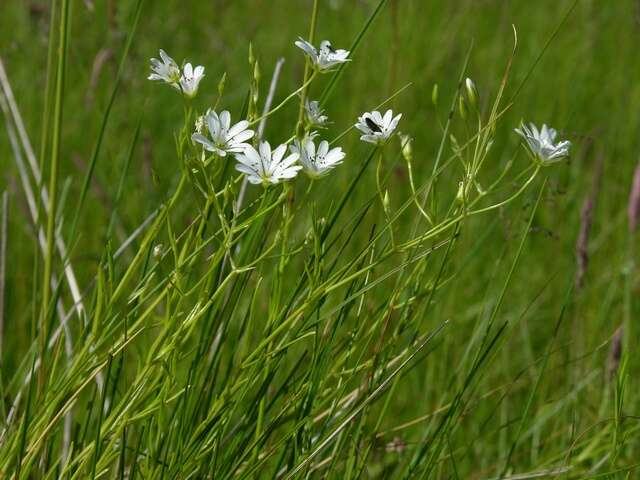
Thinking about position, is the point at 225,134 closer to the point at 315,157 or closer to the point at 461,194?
the point at 315,157

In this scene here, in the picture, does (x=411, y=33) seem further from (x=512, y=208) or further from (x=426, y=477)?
(x=426, y=477)

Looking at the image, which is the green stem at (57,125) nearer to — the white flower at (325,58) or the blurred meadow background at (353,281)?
the blurred meadow background at (353,281)

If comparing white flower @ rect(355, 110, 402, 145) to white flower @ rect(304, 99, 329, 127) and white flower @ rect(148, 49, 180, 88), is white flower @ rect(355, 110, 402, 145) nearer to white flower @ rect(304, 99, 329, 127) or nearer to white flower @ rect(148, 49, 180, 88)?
white flower @ rect(304, 99, 329, 127)

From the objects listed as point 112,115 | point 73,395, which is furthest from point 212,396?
point 112,115

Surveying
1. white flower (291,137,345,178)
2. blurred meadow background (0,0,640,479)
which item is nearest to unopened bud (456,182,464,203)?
blurred meadow background (0,0,640,479)

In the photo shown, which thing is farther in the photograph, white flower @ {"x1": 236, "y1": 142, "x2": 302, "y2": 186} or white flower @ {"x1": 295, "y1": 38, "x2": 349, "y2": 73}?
white flower @ {"x1": 295, "y1": 38, "x2": 349, "y2": 73}

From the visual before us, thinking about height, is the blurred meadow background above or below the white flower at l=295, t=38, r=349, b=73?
below

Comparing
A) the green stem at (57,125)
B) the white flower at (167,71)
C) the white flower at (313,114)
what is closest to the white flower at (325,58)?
the white flower at (313,114)

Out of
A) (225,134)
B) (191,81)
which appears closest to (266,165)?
(225,134)
